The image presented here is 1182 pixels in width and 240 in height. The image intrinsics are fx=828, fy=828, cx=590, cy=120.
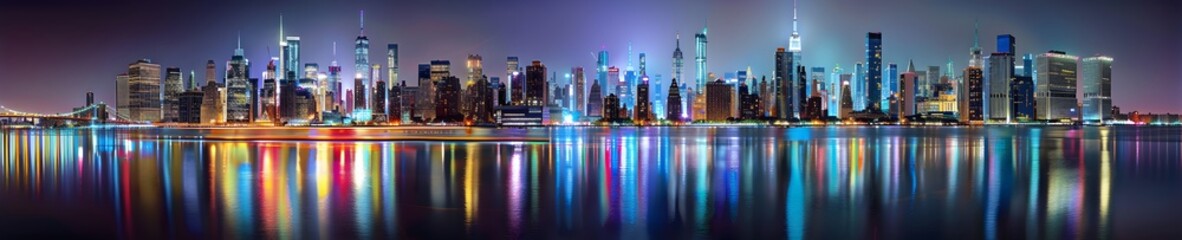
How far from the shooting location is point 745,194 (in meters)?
19.2

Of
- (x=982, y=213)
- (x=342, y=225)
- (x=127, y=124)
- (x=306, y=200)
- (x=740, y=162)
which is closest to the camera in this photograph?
(x=342, y=225)

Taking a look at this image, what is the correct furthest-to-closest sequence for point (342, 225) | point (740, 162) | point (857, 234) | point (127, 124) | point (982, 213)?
point (127, 124) < point (740, 162) < point (982, 213) < point (342, 225) < point (857, 234)

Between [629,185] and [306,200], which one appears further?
[629,185]

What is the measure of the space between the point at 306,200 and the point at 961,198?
14.4 m

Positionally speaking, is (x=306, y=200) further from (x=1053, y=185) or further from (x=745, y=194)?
(x=1053, y=185)

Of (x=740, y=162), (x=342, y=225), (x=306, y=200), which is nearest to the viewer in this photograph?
(x=342, y=225)

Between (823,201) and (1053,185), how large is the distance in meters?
9.30

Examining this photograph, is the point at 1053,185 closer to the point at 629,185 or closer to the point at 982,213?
the point at 982,213

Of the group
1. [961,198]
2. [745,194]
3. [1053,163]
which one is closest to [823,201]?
[745,194]

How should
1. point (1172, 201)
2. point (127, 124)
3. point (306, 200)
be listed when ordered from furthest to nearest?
point (127, 124) → point (1172, 201) → point (306, 200)

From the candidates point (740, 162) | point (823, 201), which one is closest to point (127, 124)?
point (740, 162)

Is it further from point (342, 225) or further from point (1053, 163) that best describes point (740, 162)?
point (342, 225)

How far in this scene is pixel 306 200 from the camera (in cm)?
1759

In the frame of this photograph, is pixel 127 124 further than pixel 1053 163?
Yes
